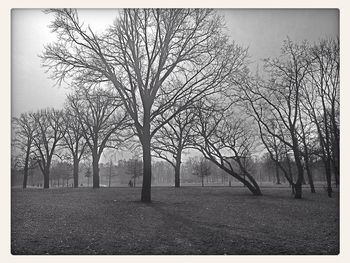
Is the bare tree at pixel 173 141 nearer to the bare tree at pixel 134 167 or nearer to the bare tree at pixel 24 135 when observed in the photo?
the bare tree at pixel 134 167

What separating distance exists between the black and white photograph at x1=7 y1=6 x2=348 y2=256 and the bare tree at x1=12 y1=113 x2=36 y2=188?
0.18 ft

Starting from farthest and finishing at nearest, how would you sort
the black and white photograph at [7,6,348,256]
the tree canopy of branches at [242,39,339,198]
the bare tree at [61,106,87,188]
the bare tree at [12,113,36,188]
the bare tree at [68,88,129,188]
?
the bare tree at [61,106,87,188]
the bare tree at [68,88,129,188]
the tree canopy of branches at [242,39,339,198]
the bare tree at [12,113,36,188]
the black and white photograph at [7,6,348,256]

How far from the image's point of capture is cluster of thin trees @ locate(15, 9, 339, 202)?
26.0ft

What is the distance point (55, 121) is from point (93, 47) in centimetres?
299

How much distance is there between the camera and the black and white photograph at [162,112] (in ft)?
18.5

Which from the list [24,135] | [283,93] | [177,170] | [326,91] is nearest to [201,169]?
[177,170]

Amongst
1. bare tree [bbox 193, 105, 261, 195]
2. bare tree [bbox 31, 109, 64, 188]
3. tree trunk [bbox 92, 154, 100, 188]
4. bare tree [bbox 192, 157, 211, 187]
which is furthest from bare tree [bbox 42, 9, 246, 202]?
bare tree [bbox 192, 157, 211, 187]

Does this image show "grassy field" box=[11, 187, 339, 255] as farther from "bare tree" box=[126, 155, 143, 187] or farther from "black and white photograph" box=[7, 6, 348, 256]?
"bare tree" box=[126, 155, 143, 187]

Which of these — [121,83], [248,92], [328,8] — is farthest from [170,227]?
[248,92]

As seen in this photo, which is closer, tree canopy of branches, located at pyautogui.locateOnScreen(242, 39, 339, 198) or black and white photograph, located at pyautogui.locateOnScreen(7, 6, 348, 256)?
black and white photograph, located at pyautogui.locateOnScreen(7, 6, 348, 256)

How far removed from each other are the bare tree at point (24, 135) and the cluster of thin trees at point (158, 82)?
39 millimetres

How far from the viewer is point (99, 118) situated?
10.4 meters

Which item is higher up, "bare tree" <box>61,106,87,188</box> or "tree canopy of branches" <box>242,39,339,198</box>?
"tree canopy of branches" <box>242,39,339,198</box>
